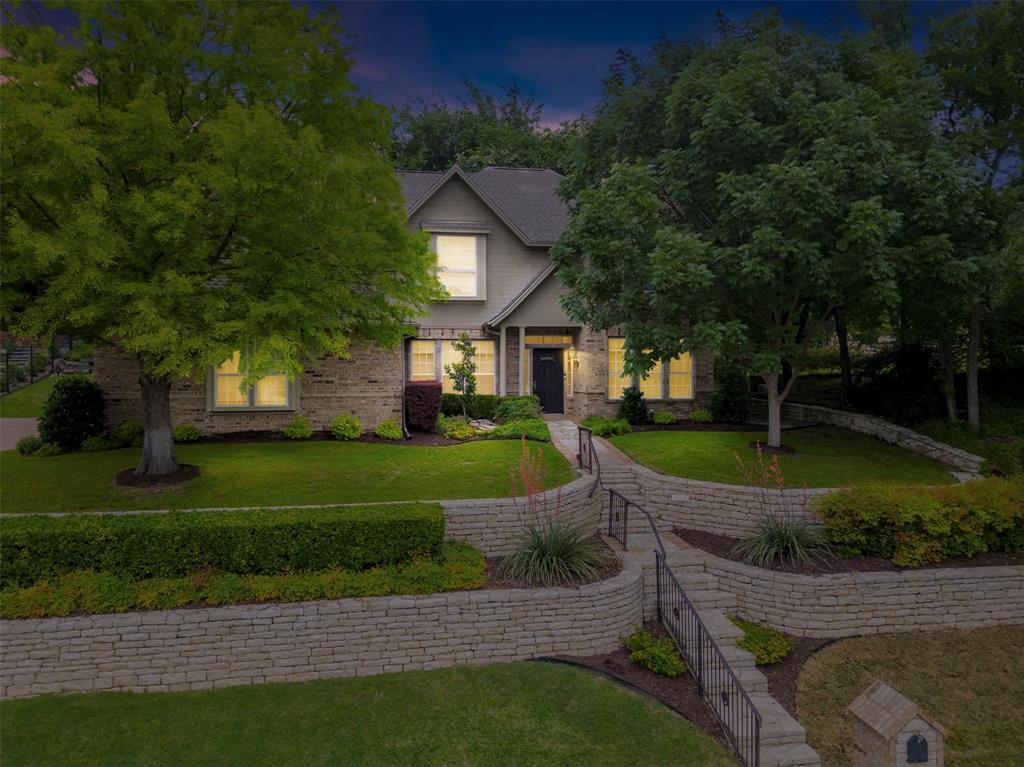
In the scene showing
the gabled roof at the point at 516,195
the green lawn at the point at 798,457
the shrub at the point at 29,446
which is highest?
the gabled roof at the point at 516,195

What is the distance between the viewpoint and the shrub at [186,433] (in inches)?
590

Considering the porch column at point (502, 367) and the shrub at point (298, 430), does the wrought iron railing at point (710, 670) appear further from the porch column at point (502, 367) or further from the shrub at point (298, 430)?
the porch column at point (502, 367)

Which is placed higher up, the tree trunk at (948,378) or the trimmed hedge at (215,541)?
the tree trunk at (948,378)

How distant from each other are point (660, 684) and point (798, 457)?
849cm

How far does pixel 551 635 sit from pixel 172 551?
5.51m

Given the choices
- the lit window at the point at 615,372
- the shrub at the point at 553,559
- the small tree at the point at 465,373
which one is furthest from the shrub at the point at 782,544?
the small tree at the point at 465,373

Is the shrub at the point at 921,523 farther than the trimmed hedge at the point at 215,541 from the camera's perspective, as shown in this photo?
Yes

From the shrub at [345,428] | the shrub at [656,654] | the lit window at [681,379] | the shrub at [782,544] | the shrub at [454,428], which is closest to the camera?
the shrub at [656,654]

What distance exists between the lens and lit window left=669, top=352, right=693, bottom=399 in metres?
20.3

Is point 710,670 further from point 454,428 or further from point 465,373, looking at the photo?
point 465,373

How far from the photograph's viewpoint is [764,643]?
8.98m

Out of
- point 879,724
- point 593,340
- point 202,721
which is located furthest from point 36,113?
point 593,340

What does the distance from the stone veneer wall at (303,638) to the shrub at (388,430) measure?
8.07 metres

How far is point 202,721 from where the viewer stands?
6777 mm
